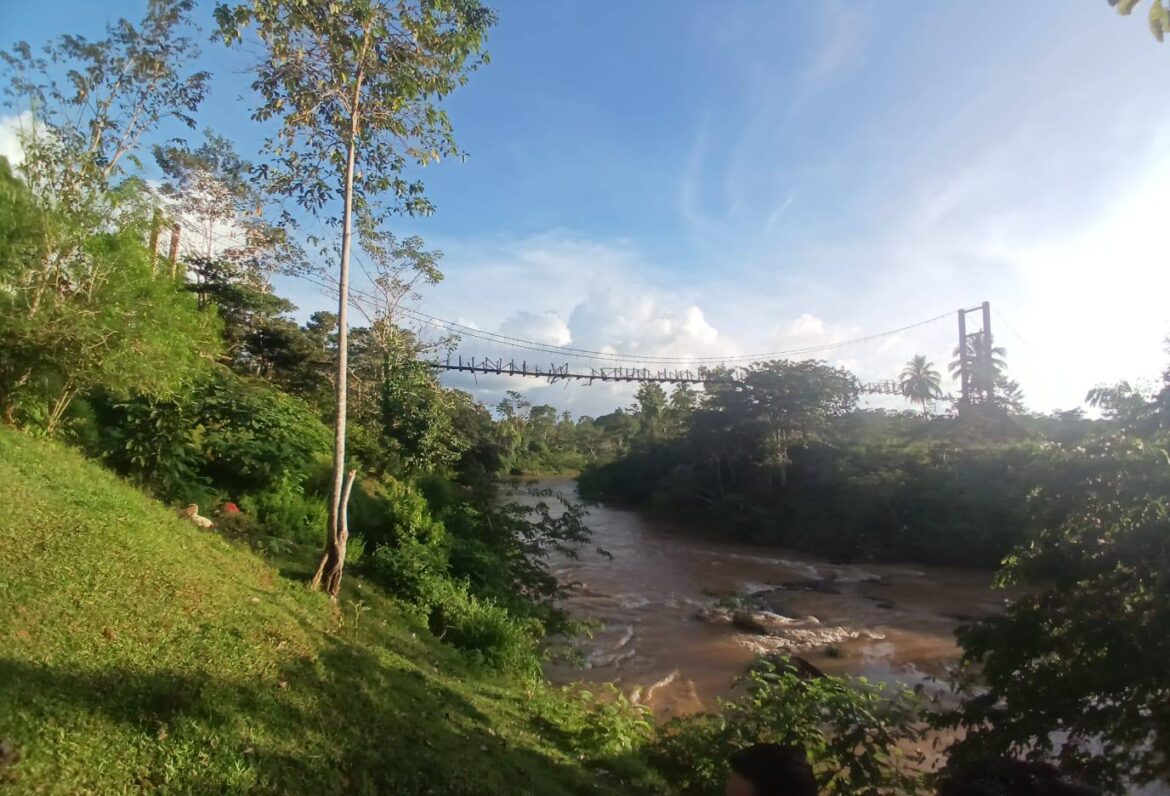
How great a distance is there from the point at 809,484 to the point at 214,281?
2598 centimetres

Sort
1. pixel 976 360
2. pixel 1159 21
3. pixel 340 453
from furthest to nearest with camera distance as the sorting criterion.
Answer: pixel 976 360 < pixel 340 453 < pixel 1159 21

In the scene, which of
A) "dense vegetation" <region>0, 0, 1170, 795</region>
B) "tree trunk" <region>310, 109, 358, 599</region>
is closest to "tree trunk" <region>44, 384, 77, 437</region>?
"dense vegetation" <region>0, 0, 1170, 795</region>

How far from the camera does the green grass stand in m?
3.17

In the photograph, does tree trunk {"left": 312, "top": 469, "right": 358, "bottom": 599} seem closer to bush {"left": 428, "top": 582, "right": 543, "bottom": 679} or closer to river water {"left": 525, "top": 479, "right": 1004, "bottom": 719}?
bush {"left": 428, "top": 582, "right": 543, "bottom": 679}

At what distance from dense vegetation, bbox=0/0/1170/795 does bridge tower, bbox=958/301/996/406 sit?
2994cm

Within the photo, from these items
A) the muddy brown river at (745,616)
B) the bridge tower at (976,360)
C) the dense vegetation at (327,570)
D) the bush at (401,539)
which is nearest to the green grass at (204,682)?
the dense vegetation at (327,570)

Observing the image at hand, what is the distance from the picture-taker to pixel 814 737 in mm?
5734

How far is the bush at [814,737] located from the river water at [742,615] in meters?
3.61

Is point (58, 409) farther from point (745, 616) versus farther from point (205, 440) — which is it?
point (745, 616)

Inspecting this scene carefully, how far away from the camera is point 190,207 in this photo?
1908cm

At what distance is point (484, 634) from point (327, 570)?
2.36 m

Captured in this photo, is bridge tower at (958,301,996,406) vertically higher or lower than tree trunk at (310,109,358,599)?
higher

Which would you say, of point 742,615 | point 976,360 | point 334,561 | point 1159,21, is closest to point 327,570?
point 334,561

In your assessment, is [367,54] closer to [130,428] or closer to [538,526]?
[130,428]
